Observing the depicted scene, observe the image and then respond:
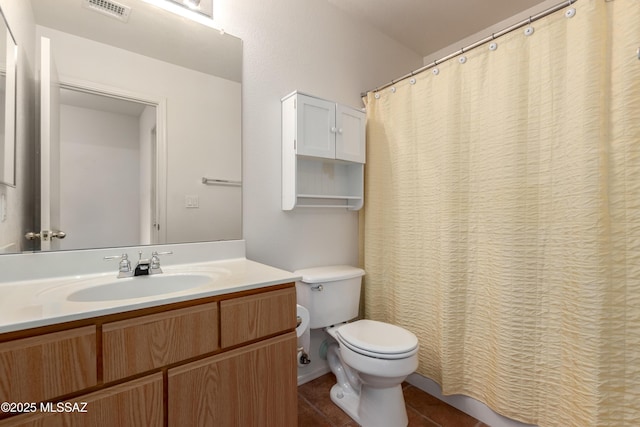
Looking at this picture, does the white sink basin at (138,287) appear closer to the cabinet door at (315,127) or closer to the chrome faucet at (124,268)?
the chrome faucet at (124,268)

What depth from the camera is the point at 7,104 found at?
97cm

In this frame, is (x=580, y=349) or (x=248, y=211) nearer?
(x=580, y=349)

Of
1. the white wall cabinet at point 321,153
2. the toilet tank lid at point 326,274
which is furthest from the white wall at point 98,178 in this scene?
the toilet tank lid at point 326,274

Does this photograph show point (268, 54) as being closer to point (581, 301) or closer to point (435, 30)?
point (435, 30)

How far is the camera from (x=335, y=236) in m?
1.94

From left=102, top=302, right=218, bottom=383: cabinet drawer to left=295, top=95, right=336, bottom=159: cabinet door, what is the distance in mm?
999

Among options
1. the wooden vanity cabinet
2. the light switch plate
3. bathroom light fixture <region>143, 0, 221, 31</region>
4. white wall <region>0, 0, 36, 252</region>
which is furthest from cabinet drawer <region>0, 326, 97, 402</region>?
bathroom light fixture <region>143, 0, 221, 31</region>

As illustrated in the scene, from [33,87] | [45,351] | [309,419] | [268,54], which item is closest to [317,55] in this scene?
[268,54]

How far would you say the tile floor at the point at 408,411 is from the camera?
4.72ft

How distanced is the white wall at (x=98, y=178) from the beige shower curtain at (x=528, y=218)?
4.63 feet

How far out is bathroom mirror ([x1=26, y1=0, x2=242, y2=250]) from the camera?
1.13 metres

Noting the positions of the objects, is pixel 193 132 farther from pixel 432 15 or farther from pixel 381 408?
pixel 432 15

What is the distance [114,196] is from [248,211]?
23.4 inches

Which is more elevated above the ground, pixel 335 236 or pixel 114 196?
pixel 114 196
